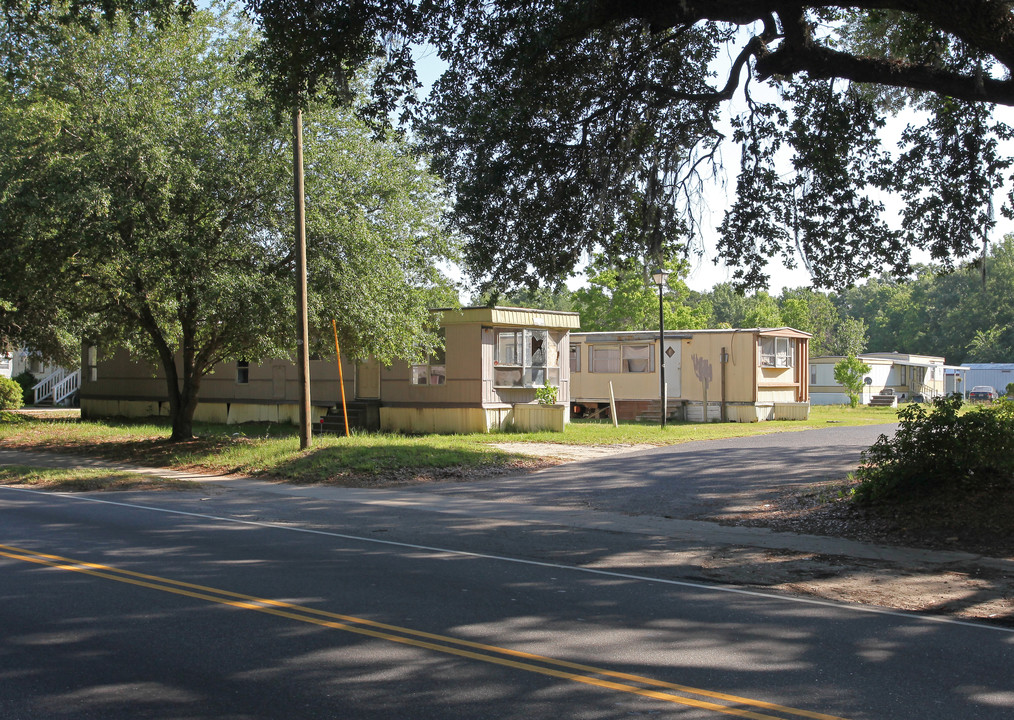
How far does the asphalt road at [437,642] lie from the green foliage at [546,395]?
640 inches

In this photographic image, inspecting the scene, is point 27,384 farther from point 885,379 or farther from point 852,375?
point 885,379

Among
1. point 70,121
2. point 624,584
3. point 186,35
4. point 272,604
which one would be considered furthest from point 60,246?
point 624,584

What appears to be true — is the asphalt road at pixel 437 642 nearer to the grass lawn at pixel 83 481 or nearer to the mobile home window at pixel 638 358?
the grass lawn at pixel 83 481

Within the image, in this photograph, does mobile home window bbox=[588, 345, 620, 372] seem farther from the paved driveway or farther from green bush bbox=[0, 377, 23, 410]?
green bush bbox=[0, 377, 23, 410]

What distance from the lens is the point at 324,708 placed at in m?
4.75

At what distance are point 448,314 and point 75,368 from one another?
2436 centimetres

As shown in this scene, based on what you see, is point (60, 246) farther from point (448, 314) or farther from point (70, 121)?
point (448, 314)

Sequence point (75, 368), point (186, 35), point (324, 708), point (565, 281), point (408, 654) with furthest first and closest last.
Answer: point (75, 368)
point (186, 35)
point (565, 281)
point (408, 654)
point (324, 708)

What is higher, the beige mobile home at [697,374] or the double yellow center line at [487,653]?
the beige mobile home at [697,374]

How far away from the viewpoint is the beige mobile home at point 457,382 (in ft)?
81.0

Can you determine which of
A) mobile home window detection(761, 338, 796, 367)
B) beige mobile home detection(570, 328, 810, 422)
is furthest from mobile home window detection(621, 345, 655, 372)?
mobile home window detection(761, 338, 796, 367)

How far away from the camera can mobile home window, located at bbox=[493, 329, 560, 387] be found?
83.3 ft

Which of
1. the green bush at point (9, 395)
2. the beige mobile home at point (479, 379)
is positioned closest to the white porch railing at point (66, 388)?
the green bush at point (9, 395)

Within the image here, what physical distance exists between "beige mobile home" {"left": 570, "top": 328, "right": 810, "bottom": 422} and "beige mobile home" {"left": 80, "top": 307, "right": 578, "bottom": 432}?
540 cm
